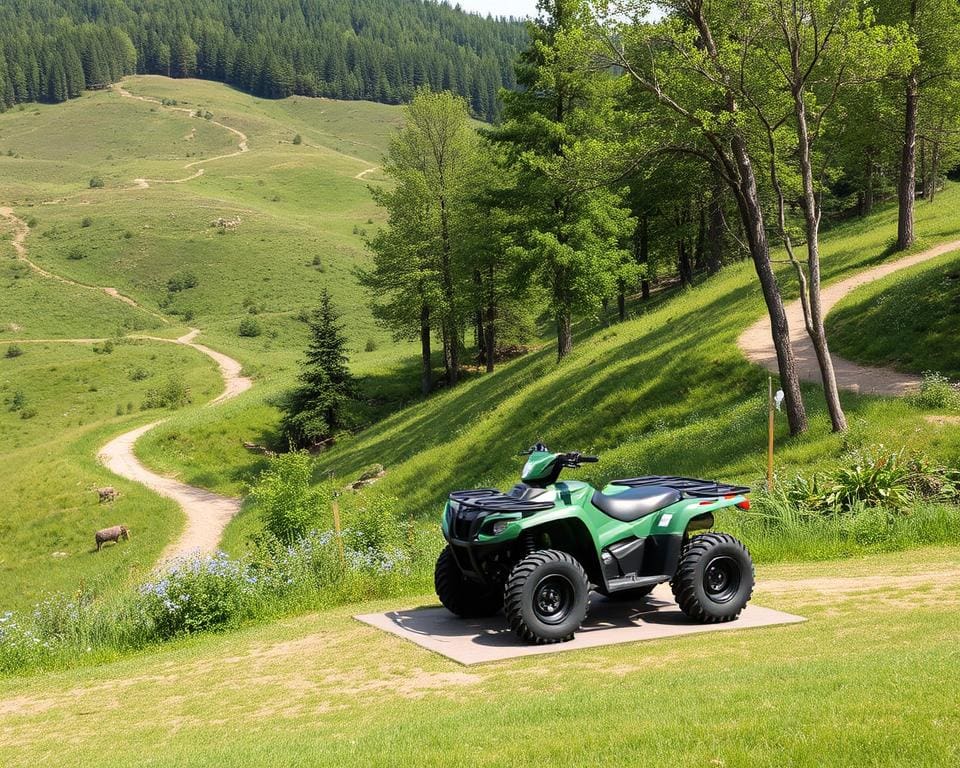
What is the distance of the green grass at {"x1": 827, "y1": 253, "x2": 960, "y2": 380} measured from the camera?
2196 centimetres

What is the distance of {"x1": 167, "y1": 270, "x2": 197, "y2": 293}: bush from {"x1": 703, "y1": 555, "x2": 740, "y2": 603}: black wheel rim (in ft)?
317

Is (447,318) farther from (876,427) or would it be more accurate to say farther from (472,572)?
(472,572)

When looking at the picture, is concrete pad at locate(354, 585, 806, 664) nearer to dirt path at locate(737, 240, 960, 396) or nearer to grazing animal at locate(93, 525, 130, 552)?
dirt path at locate(737, 240, 960, 396)

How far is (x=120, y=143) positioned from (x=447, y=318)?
16618cm

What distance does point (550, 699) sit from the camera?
669cm

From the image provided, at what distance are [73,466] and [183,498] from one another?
322 inches

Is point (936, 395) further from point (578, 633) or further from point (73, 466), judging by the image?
point (73, 466)

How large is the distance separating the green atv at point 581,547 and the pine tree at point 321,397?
36.4 meters

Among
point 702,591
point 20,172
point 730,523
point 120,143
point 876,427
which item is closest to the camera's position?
Answer: point 702,591

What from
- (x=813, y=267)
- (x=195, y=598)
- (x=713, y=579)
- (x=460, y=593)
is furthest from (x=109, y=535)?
(x=713, y=579)

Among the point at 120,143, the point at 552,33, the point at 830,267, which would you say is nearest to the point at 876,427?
the point at 830,267

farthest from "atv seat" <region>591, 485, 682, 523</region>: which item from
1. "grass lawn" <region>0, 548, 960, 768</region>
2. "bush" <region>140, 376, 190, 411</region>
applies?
"bush" <region>140, 376, 190, 411</region>

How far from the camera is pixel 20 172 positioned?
157125mm

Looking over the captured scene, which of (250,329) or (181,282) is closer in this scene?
(250,329)
